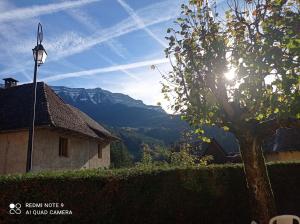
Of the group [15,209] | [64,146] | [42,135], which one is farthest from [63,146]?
[15,209]

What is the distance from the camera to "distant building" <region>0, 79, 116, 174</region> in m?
19.2

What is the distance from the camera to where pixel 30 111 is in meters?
19.0

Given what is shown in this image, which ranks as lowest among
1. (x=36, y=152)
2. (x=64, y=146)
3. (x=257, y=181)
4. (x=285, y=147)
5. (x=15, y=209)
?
(x=15, y=209)

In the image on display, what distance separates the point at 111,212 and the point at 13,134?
11.7 metres

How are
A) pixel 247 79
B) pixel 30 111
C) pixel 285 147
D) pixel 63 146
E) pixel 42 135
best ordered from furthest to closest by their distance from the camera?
pixel 285 147 → pixel 63 146 → pixel 42 135 → pixel 30 111 → pixel 247 79

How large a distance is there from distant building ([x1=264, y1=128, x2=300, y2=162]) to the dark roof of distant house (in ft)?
62.5

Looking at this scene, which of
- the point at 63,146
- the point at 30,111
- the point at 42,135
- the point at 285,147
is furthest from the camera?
the point at 285,147

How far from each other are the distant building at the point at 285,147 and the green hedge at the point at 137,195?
20656mm

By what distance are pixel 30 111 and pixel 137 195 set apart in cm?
1078

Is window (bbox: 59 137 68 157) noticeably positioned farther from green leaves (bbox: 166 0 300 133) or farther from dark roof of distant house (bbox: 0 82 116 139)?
green leaves (bbox: 166 0 300 133)

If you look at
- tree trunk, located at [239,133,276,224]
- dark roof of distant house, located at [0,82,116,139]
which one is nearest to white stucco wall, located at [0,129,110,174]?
dark roof of distant house, located at [0,82,116,139]

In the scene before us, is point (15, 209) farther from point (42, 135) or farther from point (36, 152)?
point (42, 135)

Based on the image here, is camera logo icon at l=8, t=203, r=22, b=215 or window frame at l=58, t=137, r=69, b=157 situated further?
window frame at l=58, t=137, r=69, b=157

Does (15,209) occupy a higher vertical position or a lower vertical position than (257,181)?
lower
